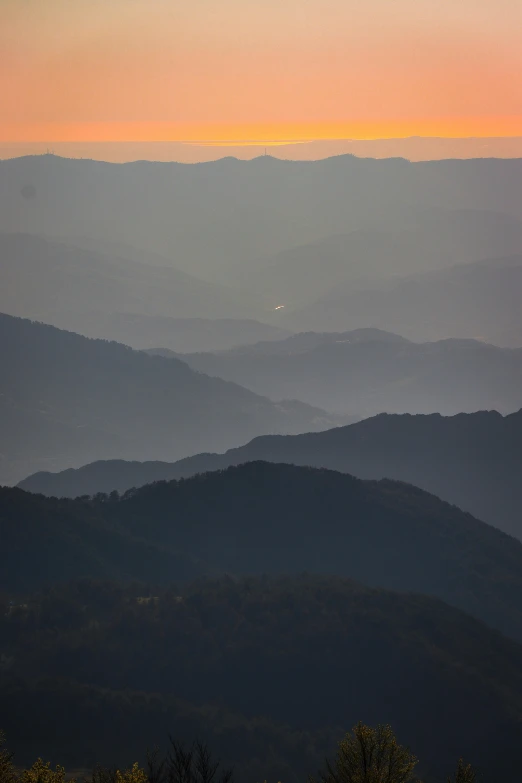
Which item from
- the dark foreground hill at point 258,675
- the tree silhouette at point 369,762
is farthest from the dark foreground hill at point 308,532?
the tree silhouette at point 369,762

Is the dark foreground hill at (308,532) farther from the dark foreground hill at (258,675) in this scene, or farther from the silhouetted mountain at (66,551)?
the dark foreground hill at (258,675)

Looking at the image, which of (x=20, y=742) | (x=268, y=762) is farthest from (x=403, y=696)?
(x=20, y=742)

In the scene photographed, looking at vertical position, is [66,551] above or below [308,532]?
below

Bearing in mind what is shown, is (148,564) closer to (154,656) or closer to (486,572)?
(154,656)

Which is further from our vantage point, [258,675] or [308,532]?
[308,532]

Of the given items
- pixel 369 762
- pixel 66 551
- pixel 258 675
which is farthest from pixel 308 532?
pixel 369 762

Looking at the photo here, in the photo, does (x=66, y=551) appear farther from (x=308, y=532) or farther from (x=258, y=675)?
(x=258, y=675)

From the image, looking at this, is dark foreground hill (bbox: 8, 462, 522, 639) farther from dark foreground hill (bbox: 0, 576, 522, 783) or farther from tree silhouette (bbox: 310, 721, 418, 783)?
tree silhouette (bbox: 310, 721, 418, 783)

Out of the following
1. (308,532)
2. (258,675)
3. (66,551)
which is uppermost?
(308,532)
